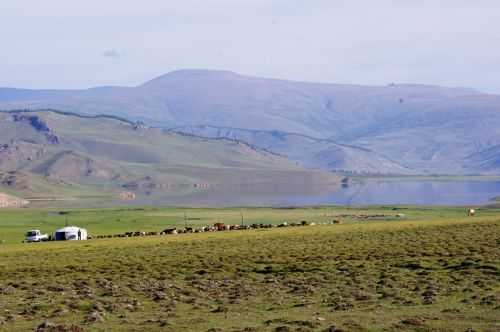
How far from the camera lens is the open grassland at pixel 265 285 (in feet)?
70.8

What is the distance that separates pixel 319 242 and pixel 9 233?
5312 cm

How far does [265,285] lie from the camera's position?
2928cm

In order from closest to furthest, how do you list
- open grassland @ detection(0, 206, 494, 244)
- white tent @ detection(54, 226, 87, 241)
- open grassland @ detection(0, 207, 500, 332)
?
open grassland @ detection(0, 207, 500, 332) → white tent @ detection(54, 226, 87, 241) → open grassland @ detection(0, 206, 494, 244)

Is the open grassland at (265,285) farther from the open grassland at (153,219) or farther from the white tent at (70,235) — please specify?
the open grassland at (153,219)

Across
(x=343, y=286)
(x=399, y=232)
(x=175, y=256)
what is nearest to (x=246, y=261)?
(x=175, y=256)

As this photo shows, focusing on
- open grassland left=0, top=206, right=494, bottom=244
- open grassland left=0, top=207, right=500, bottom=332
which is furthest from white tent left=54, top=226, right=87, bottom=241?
open grassland left=0, top=207, right=500, bottom=332

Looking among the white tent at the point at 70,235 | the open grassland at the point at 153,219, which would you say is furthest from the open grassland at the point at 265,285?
the open grassland at the point at 153,219

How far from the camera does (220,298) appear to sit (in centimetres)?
2636

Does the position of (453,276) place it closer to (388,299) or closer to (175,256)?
(388,299)

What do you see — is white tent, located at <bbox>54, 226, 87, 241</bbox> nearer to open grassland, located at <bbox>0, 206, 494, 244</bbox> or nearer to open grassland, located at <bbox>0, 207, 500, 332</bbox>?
open grassland, located at <bbox>0, 206, 494, 244</bbox>

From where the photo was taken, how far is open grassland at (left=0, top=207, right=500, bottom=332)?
70.8 feet

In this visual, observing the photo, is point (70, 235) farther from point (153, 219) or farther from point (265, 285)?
point (153, 219)

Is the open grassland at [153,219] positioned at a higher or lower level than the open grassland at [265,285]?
higher

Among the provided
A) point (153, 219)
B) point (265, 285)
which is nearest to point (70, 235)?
point (265, 285)
